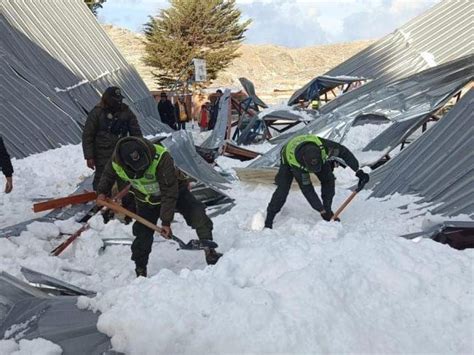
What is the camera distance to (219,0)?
36688 millimetres

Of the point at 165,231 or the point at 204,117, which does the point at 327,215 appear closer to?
the point at 165,231

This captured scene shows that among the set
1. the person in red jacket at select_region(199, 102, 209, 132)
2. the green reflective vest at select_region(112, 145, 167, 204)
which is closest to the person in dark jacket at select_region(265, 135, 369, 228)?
the green reflective vest at select_region(112, 145, 167, 204)

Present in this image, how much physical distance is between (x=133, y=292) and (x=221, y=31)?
35261 millimetres

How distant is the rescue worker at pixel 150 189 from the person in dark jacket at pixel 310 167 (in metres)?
1.44

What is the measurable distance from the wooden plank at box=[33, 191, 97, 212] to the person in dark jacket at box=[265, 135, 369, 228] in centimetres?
198

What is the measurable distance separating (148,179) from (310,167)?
1.89 metres

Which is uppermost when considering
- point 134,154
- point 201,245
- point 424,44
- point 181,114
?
point 134,154

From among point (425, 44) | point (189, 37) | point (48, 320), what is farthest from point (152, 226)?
point (189, 37)

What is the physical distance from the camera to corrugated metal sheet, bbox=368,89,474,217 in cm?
600

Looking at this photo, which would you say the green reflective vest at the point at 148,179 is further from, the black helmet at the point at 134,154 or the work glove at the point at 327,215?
the work glove at the point at 327,215

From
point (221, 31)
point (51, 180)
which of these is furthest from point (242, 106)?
point (221, 31)

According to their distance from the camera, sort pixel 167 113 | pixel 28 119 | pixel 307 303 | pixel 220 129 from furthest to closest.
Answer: pixel 167 113 → pixel 220 129 → pixel 28 119 → pixel 307 303

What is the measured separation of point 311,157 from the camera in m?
5.78

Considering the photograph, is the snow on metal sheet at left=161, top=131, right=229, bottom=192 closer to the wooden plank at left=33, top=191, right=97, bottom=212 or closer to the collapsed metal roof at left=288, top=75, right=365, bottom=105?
the wooden plank at left=33, top=191, right=97, bottom=212
